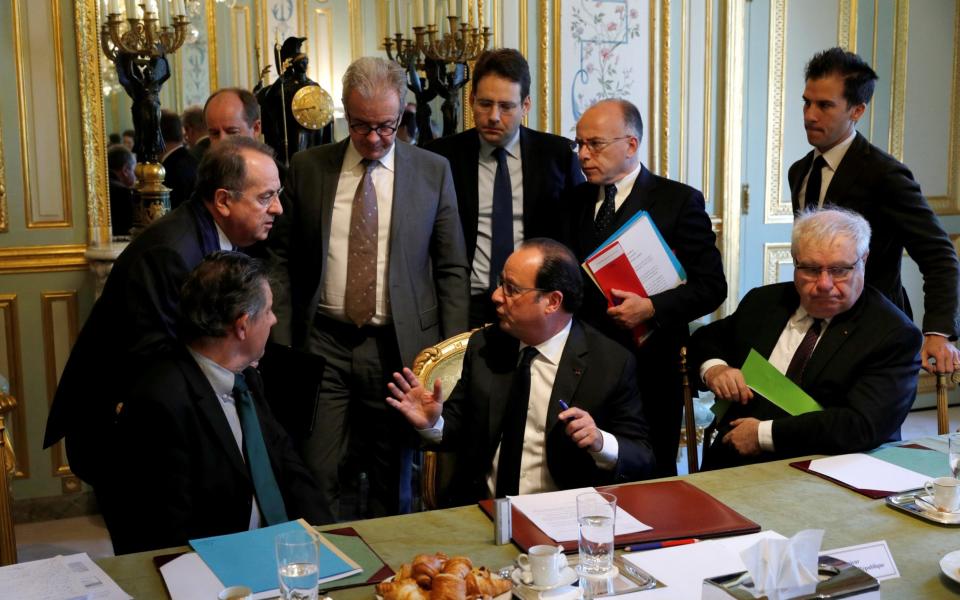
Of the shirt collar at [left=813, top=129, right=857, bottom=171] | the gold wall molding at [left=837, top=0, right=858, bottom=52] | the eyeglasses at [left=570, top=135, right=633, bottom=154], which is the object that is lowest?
the shirt collar at [left=813, top=129, right=857, bottom=171]

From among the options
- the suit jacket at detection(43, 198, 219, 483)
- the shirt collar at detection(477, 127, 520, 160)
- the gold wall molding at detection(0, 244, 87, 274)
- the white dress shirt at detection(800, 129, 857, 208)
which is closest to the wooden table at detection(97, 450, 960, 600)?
the suit jacket at detection(43, 198, 219, 483)

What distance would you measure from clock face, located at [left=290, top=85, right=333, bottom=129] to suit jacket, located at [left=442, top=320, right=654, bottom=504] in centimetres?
201

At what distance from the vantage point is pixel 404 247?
3002mm

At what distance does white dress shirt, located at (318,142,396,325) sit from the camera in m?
3.00

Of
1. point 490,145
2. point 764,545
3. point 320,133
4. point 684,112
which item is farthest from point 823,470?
point 684,112

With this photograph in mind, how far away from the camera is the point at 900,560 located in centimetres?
177

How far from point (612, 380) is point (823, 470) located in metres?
0.55

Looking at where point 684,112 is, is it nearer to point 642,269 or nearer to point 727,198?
point 727,198

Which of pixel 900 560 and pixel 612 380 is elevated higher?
pixel 612 380

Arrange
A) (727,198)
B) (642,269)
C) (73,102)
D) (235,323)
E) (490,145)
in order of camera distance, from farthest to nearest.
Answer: (727,198) < (73,102) < (490,145) < (642,269) < (235,323)

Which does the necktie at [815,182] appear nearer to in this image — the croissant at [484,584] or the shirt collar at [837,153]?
the shirt collar at [837,153]

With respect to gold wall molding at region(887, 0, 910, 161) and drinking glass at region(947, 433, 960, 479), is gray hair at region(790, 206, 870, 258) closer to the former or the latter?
drinking glass at region(947, 433, 960, 479)

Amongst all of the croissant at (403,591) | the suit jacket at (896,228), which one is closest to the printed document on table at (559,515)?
the croissant at (403,591)

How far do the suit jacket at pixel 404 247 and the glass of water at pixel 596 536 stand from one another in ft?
4.44
